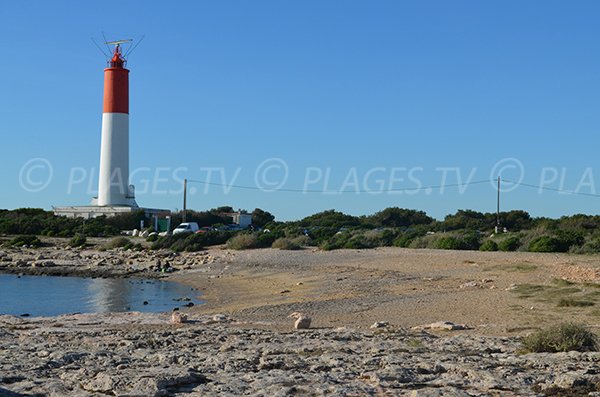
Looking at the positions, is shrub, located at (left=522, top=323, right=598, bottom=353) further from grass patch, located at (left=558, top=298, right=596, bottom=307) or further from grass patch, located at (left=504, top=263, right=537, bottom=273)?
grass patch, located at (left=504, top=263, right=537, bottom=273)

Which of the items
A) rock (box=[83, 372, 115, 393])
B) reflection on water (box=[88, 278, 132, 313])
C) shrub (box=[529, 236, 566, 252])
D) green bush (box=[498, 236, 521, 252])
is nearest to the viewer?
rock (box=[83, 372, 115, 393])

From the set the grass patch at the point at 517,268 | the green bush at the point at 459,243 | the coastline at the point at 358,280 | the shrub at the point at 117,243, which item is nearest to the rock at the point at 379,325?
the coastline at the point at 358,280

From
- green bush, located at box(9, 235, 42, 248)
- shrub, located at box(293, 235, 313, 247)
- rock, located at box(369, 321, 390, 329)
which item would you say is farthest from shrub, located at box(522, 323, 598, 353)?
green bush, located at box(9, 235, 42, 248)

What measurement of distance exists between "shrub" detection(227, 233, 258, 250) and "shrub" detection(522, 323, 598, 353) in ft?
90.1

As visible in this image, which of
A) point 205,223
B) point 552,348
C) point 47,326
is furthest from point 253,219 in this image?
point 552,348

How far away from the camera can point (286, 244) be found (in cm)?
3494

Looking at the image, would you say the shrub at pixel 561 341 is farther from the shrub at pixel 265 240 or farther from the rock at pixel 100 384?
the shrub at pixel 265 240

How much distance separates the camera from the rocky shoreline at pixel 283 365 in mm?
7133

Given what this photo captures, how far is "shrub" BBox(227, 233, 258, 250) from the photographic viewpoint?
3622 centimetres

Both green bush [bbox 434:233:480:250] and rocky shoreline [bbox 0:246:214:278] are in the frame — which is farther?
green bush [bbox 434:233:480:250]

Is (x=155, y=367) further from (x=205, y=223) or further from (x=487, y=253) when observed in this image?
(x=205, y=223)

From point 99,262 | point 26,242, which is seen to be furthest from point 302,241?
point 26,242

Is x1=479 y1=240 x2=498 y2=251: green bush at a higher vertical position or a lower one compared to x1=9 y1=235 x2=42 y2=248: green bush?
higher

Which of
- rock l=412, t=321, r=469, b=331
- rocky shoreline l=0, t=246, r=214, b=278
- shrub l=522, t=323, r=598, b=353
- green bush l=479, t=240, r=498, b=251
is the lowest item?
rocky shoreline l=0, t=246, r=214, b=278
